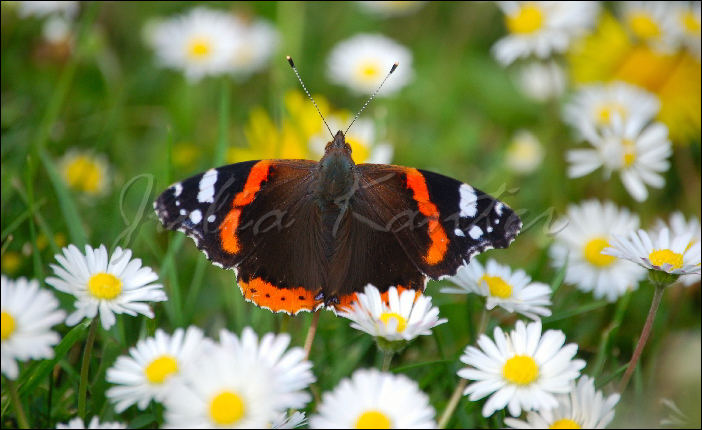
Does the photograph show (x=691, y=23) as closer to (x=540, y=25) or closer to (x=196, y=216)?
(x=540, y=25)

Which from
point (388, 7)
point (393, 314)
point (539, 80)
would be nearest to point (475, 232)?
point (393, 314)

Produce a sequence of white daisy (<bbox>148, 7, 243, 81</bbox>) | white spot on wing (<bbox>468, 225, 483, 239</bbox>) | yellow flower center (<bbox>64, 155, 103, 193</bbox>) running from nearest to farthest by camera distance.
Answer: white spot on wing (<bbox>468, 225, 483, 239</bbox>) → yellow flower center (<bbox>64, 155, 103, 193</bbox>) → white daisy (<bbox>148, 7, 243, 81</bbox>)

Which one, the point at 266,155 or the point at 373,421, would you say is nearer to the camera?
the point at 373,421

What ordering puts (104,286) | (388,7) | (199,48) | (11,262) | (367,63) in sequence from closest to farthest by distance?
(104,286)
(11,262)
(199,48)
(367,63)
(388,7)

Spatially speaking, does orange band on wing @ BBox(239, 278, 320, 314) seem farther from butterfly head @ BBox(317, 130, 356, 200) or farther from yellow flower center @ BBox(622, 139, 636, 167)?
yellow flower center @ BBox(622, 139, 636, 167)

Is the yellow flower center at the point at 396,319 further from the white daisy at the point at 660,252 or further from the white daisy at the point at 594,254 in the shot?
the white daisy at the point at 594,254

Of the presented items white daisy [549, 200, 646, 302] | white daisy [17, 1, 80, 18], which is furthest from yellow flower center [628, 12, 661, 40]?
white daisy [17, 1, 80, 18]

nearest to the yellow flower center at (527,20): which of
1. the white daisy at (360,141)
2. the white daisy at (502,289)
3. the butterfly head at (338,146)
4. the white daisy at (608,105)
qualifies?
the white daisy at (608,105)
